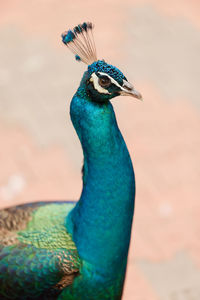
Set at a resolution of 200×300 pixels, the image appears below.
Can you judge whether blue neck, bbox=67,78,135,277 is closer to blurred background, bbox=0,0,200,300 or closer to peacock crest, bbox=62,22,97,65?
peacock crest, bbox=62,22,97,65

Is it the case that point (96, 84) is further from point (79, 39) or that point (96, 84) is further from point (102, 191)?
point (102, 191)

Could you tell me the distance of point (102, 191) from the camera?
188 centimetres

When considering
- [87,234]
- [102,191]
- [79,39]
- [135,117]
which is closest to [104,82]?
A: [79,39]

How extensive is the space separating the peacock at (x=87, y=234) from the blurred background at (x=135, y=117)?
0.97m

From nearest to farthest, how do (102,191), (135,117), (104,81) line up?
(104,81)
(102,191)
(135,117)

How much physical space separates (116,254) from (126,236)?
8cm

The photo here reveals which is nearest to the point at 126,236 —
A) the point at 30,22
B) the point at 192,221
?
the point at 192,221

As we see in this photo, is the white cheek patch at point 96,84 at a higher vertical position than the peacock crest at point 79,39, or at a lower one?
lower

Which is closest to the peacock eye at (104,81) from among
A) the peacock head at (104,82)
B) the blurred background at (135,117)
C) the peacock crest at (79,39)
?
the peacock head at (104,82)

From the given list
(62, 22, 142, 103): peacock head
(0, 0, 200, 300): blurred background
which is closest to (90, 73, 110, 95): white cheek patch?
(62, 22, 142, 103): peacock head

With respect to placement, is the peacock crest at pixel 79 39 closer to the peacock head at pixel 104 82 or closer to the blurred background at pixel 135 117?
the peacock head at pixel 104 82

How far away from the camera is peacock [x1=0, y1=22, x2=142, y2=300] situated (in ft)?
5.82

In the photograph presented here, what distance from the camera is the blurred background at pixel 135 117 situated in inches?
122

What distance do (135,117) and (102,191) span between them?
2.33 metres
